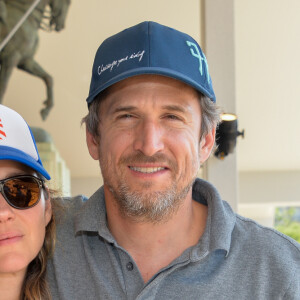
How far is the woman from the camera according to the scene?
1.05 m

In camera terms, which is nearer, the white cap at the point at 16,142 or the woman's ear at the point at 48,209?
the white cap at the point at 16,142

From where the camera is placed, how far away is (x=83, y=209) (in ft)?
4.37

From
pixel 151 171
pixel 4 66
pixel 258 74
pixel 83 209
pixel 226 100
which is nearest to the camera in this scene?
pixel 151 171

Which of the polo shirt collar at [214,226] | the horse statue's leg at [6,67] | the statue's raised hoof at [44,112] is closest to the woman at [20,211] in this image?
the polo shirt collar at [214,226]

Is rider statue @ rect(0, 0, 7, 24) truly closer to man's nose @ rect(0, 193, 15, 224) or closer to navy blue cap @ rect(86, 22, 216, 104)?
navy blue cap @ rect(86, 22, 216, 104)

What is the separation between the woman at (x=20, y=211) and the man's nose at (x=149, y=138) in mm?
220

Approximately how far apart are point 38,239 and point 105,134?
31cm

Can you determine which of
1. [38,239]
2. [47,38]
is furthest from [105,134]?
[47,38]

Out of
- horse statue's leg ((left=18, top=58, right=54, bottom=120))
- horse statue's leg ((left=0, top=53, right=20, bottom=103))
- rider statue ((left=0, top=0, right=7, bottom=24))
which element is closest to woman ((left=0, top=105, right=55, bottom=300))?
rider statue ((left=0, top=0, right=7, bottom=24))

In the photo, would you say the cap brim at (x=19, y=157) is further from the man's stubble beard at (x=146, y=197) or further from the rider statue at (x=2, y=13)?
the rider statue at (x=2, y=13)

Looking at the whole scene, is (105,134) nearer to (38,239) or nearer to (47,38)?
(38,239)

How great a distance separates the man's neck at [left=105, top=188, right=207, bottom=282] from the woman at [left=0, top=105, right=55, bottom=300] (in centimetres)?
19

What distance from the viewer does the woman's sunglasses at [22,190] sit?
1.05 meters

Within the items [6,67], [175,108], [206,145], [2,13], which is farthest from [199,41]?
[175,108]
